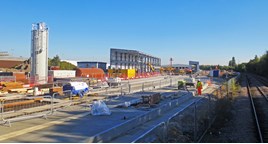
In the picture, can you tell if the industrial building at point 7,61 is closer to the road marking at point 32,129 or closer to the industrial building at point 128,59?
the industrial building at point 128,59

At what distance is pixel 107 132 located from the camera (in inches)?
428

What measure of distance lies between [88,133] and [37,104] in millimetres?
8955

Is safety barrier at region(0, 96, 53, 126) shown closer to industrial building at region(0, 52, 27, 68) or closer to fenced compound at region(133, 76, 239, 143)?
fenced compound at region(133, 76, 239, 143)

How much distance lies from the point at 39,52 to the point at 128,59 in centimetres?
5015

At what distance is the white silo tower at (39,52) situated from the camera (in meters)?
32.3

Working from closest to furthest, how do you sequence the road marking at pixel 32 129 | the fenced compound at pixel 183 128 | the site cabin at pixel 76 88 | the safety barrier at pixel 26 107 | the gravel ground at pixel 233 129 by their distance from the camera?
the road marking at pixel 32 129
the fenced compound at pixel 183 128
the gravel ground at pixel 233 129
the safety barrier at pixel 26 107
the site cabin at pixel 76 88

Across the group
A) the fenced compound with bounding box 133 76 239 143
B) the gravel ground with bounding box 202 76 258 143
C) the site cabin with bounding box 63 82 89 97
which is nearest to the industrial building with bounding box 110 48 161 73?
the site cabin with bounding box 63 82 89 97

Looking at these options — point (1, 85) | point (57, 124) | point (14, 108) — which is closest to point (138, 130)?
point (57, 124)

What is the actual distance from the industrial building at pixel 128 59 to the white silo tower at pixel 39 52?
42.1m

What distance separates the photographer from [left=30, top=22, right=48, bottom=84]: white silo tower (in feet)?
106

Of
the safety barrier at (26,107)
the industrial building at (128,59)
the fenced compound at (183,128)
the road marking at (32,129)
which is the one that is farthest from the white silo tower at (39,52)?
the industrial building at (128,59)

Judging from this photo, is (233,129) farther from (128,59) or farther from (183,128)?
(128,59)

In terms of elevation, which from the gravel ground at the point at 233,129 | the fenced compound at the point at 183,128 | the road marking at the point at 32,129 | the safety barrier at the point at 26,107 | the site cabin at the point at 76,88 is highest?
the site cabin at the point at 76,88

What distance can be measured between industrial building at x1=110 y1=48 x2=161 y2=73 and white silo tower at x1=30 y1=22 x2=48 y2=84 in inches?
1658
